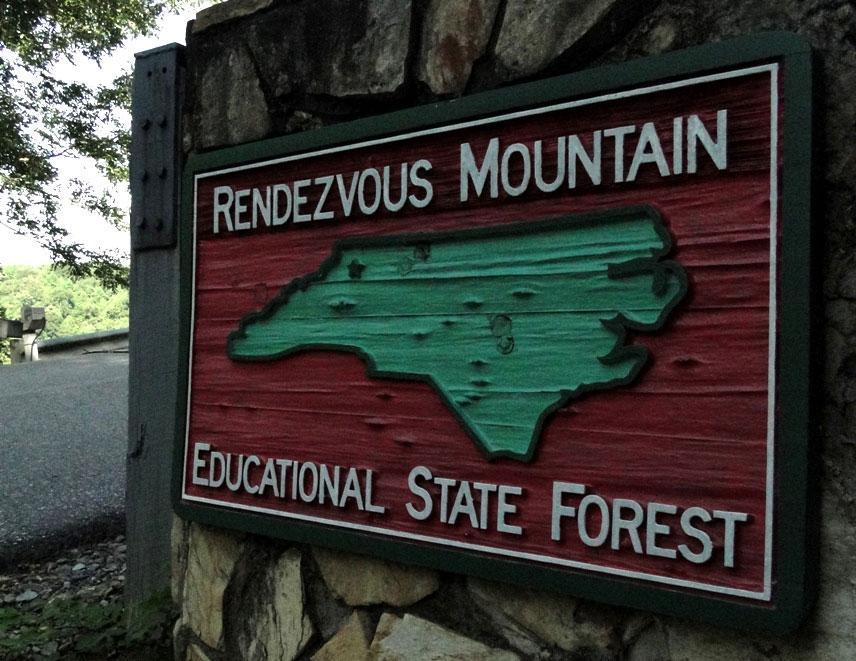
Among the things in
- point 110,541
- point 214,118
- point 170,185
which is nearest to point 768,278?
point 214,118

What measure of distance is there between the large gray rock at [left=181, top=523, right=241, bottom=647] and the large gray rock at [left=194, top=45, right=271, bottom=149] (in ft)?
3.59

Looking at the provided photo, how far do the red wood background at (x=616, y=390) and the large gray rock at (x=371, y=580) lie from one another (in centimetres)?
12

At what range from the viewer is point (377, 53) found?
190cm

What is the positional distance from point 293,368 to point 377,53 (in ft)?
2.58

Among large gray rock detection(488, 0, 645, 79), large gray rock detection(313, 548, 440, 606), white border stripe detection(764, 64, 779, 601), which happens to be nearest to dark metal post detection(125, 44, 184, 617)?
large gray rock detection(313, 548, 440, 606)

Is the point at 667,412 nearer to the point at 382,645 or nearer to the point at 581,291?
the point at 581,291

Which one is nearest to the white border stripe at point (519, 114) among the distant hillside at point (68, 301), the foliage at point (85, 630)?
the foliage at point (85, 630)

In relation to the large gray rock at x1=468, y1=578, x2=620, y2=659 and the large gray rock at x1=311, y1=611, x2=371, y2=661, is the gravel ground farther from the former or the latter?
the large gray rock at x1=468, y1=578, x2=620, y2=659

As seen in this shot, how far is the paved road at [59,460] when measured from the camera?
341 cm

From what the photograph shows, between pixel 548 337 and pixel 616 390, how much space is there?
6.8 inches

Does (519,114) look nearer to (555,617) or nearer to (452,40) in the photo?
(452,40)

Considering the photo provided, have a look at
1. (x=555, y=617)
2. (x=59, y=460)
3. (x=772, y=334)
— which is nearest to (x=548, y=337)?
(x=772, y=334)

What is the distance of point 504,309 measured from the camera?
1614 millimetres

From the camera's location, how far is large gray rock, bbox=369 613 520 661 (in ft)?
5.34
